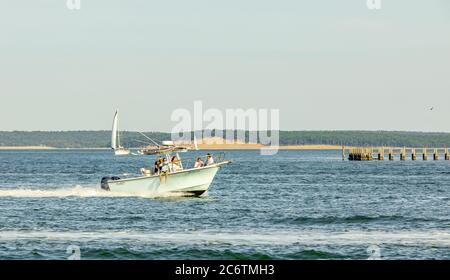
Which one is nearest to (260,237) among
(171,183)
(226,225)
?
(226,225)

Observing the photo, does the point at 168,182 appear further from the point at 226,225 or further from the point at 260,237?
the point at 260,237

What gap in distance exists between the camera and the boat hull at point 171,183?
49.7 metres

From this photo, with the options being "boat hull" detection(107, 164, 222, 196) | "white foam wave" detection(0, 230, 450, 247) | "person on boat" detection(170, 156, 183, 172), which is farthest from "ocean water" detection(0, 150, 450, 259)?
"person on boat" detection(170, 156, 183, 172)

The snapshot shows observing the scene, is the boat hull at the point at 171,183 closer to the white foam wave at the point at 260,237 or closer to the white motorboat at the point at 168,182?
the white motorboat at the point at 168,182

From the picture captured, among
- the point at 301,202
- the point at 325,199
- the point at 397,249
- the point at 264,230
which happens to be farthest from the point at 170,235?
the point at 325,199

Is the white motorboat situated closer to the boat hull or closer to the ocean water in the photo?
the boat hull

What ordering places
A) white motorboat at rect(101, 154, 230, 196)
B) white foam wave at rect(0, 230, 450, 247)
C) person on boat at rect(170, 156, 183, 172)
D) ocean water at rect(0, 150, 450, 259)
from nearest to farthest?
ocean water at rect(0, 150, 450, 259)
white foam wave at rect(0, 230, 450, 247)
person on boat at rect(170, 156, 183, 172)
white motorboat at rect(101, 154, 230, 196)

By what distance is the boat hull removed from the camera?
49719 mm

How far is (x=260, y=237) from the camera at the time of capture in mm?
32875

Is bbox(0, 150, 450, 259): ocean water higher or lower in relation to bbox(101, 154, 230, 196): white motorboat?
lower

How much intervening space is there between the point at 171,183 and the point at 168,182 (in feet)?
0.63

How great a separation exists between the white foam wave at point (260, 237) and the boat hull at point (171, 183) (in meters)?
14.9
